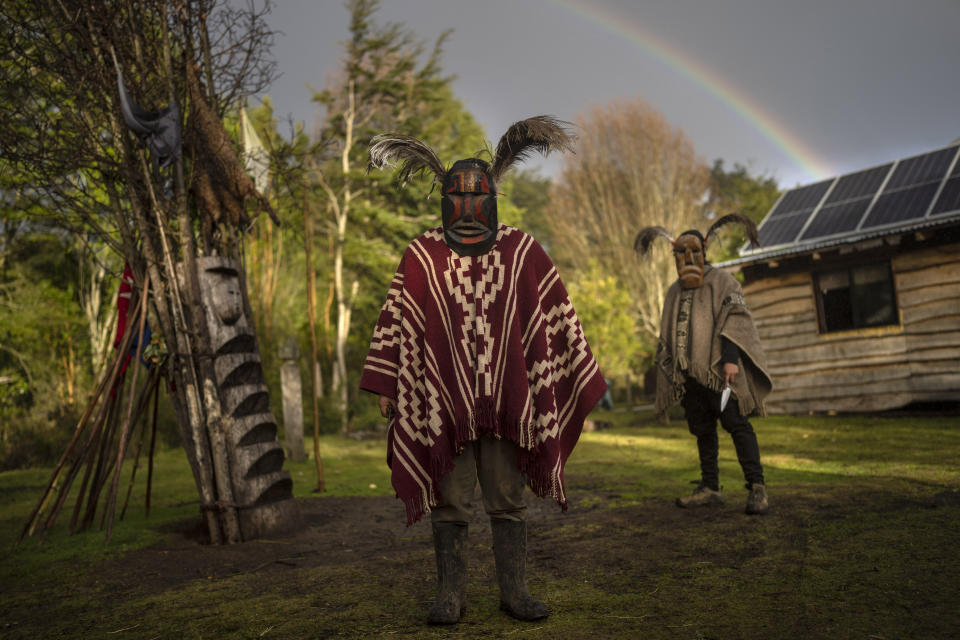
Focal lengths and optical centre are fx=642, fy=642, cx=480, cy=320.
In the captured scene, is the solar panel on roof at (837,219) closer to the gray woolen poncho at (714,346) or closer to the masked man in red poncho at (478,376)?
the gray woolen poncho at (714,346)

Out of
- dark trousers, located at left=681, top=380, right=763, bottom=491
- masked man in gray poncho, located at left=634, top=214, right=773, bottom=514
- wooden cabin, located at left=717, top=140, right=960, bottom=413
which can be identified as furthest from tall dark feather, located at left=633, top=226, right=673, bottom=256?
wooden cabin, located at left=717, top=140, right=960, bottom=413

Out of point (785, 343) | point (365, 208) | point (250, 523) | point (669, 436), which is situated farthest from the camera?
point (365, 208)

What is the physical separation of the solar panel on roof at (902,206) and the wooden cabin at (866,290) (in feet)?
0.08

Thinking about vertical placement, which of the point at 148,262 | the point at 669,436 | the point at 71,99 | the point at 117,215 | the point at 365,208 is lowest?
the point at 669,436

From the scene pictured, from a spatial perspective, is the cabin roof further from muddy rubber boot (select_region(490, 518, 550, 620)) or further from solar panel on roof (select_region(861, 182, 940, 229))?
muddy rubber boot (select_region(490, 518, 550, 620))

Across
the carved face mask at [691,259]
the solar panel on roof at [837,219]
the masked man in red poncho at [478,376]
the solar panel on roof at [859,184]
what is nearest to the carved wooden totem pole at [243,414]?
the masked man in red poncho at [478,376]

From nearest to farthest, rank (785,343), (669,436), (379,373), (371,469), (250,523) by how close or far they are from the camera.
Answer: (379,373)
(250,523)
(371,469)
(669,436)
(785,343)

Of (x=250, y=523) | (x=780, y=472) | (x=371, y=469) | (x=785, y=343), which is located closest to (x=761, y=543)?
(x=780, y=472)

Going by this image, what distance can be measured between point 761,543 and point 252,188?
454cm

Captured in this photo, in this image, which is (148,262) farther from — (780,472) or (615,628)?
(780,472)

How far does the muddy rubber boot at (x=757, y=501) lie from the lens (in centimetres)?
448

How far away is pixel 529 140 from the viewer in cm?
324

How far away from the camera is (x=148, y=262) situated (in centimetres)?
500

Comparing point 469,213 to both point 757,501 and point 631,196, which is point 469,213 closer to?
point 757,501
